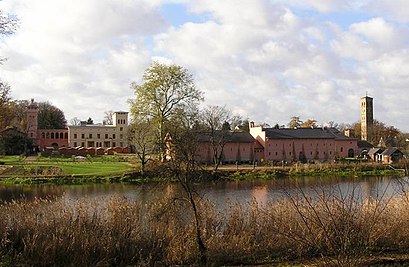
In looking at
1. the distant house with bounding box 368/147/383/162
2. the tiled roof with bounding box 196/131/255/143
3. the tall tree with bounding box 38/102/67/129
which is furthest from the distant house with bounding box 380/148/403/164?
the tall tree with bounding box 38/102/67/129

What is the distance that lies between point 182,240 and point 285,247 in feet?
9.11

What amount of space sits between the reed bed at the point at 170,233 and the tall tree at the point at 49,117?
79.0m

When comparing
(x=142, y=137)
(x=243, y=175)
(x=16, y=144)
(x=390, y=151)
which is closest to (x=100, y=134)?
(x=16, y=144)

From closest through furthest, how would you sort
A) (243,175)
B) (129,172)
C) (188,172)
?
1. (188,172)
2. (129,172)
3. (243,175)

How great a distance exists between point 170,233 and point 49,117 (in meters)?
83.0

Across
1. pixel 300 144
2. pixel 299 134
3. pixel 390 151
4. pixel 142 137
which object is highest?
pixel 299 134

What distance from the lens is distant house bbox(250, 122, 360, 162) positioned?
196ft

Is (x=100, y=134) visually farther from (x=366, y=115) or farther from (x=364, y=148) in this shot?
→ (x=366, y=115)

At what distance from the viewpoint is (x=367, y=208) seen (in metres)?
13.3

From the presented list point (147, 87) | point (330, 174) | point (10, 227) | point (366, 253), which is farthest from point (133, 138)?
point (366, 253)

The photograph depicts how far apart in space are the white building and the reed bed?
70.9m

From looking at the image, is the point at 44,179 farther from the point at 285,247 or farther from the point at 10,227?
the point at 285,247

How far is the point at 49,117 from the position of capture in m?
90.4

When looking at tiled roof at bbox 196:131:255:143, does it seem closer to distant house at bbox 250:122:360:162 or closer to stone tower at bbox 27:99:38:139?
distant house at bbox 250:122:360:162
